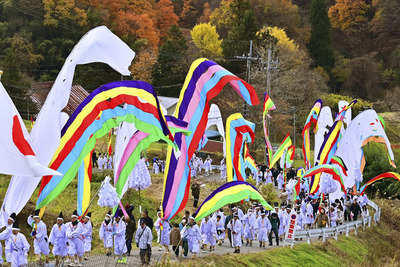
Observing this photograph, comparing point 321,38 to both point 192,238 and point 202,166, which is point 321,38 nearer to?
point 202,166

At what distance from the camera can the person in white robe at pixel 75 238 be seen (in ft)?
60.7

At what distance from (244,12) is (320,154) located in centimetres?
3727

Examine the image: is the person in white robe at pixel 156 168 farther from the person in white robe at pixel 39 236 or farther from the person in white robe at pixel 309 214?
the person in white robe at pixel 39 236

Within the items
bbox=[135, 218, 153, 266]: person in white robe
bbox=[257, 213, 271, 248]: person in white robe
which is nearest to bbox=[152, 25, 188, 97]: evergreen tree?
bbox=[257, 213, 271, 248]: person in white robe

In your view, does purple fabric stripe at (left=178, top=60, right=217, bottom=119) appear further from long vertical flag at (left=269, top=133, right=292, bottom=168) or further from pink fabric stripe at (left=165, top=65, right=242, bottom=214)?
long vertical flag at (left=269, top=133, right=292, bottom=168)

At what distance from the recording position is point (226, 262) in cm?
2077

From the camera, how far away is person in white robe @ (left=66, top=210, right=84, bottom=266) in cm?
1850

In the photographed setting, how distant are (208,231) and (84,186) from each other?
5.49m

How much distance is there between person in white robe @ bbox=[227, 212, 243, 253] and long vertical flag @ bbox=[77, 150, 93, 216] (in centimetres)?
593

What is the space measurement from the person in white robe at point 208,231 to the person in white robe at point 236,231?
2.04 feet

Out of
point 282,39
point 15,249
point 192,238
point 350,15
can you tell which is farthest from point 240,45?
point 15,249

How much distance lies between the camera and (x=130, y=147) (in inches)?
759

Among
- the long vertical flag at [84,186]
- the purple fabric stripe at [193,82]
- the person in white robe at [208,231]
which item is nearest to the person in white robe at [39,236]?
the long vertical flag at [84,186]

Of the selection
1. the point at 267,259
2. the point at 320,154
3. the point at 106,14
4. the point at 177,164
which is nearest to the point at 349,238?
the point at 320,154
